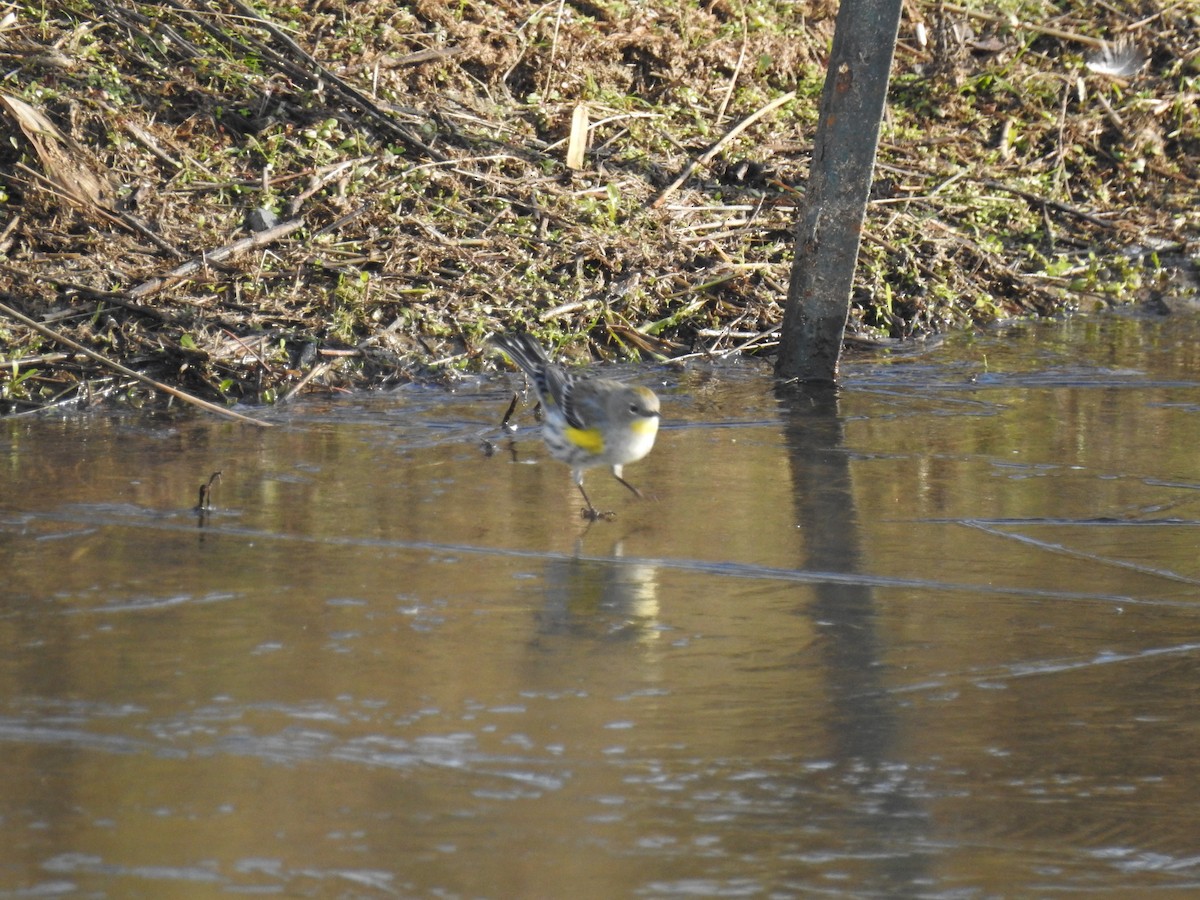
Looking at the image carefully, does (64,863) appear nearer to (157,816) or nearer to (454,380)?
(157,816)

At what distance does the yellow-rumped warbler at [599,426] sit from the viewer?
251 inches

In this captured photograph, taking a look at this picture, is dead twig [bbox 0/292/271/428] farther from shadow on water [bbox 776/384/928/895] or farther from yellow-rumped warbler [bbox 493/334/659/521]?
shadow on water [bbox 776/384/928/895]

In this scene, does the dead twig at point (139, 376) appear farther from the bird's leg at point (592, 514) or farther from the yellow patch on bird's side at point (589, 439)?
the bird's leg at point (592, 514)

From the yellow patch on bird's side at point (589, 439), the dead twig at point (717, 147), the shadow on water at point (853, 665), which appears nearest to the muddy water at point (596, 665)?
the shadow on water at point (853, 665)

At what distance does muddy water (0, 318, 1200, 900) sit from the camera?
348cm

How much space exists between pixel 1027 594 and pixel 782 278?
5.32 meters

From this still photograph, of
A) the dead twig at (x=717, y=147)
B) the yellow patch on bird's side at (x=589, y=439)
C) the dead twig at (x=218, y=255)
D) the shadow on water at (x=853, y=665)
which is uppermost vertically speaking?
the dead twig at (x=717, y=147)

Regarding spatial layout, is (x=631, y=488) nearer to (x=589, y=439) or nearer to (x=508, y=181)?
(x=589, y=439)

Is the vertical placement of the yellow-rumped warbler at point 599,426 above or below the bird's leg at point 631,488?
above

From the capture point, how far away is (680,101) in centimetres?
1224

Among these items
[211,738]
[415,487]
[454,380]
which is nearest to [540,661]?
[211,738]

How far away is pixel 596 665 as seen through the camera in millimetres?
4586

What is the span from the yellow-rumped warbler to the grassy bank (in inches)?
86.1

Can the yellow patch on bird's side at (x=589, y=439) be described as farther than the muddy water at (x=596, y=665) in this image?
Yes
